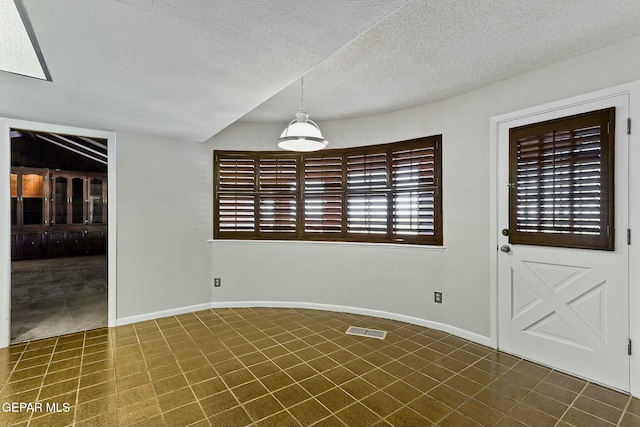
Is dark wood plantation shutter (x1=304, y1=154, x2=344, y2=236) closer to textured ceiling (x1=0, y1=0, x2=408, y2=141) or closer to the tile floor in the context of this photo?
the tile floor

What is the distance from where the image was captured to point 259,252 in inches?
173

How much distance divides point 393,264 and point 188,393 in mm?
2507

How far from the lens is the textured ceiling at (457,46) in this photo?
2008 mm

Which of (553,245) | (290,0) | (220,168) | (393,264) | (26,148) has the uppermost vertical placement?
(26,148)

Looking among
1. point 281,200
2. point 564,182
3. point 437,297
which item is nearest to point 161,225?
point 281,200

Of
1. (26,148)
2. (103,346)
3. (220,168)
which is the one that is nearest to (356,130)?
(220,168)

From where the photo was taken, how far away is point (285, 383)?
2.48 meters

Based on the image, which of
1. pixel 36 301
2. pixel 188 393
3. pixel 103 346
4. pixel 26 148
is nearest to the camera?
pixel 188 393

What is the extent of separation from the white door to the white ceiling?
0.69m

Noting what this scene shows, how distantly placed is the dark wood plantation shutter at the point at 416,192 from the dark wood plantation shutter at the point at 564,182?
818 millimetres

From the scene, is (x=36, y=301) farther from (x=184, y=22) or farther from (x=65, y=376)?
(x=184, y=22)

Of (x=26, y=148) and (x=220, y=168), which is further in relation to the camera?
(x=26, y=148)

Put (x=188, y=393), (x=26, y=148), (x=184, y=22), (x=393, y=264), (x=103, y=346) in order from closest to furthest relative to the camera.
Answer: (x=184, y=22) < (x=188, y=393) < (x=103, y=346) < (x=393, y=264) < (x=26, y=148)

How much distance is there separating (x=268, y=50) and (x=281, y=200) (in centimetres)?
265
